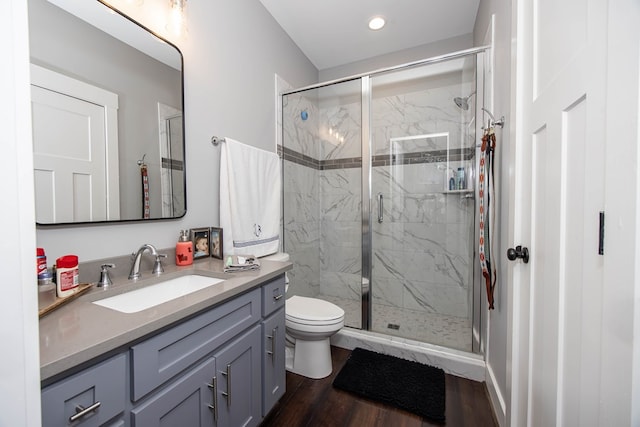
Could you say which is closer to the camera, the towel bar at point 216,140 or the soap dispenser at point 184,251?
the soap dispenser at point 184,251

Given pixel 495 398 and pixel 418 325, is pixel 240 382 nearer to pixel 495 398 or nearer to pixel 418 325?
pixel 495 398

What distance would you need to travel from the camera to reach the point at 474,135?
212 centimetres

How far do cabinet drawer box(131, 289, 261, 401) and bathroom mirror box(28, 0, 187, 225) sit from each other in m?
0.62

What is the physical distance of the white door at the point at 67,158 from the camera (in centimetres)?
93

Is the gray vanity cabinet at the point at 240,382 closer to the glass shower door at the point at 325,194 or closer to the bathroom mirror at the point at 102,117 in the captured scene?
the bathroom mirror at the point at 102,117

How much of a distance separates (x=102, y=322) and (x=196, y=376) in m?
0.37

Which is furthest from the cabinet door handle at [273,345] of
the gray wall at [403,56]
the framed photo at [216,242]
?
the gray wall at [403,56]

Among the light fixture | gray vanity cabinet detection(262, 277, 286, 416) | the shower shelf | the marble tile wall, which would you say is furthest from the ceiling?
gray vanity cabinet detection(262, 277, 286, 416)

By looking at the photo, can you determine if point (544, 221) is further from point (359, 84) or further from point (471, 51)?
point (359, 84)

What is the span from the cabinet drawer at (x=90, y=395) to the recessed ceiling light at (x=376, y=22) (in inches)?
106

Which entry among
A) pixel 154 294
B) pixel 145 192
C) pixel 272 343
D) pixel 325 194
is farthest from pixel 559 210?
pixel 325 194

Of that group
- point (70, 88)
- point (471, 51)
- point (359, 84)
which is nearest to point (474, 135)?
point (471, 51)

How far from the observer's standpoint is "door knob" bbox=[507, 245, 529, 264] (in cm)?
102

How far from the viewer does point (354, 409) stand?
1.47 meters
